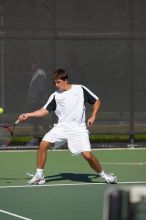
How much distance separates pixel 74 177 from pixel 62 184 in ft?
2.57

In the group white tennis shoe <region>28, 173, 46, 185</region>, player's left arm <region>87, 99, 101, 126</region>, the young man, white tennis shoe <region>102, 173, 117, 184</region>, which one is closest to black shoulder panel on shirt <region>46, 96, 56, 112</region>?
the young man

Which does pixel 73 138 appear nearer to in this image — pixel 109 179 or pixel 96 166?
pixel 96 166

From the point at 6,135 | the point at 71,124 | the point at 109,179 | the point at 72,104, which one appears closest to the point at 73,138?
the point at 71,124

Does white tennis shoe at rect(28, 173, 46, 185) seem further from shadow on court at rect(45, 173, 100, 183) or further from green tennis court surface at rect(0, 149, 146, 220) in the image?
shadow on court at rect(45, 173, 100, 183)

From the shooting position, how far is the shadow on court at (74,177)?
36.1ft

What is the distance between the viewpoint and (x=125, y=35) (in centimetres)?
1603

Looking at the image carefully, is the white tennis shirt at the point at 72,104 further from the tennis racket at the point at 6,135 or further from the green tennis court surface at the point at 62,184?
the green tennis court surface at the point at 62,184

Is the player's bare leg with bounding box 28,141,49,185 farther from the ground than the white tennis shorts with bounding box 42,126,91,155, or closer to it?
closer to it

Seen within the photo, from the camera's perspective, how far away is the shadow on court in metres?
11.0

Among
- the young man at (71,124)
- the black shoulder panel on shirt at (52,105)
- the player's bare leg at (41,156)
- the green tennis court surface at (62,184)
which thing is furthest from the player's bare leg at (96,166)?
the black shoulder panel on shirt at (52,105)

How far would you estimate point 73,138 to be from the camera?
34.6 ft

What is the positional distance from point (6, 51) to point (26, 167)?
11.9 feet

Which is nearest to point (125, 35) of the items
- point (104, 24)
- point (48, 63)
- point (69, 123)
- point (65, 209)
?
point (104, 24)

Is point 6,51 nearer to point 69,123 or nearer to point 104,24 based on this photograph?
point 104,24
